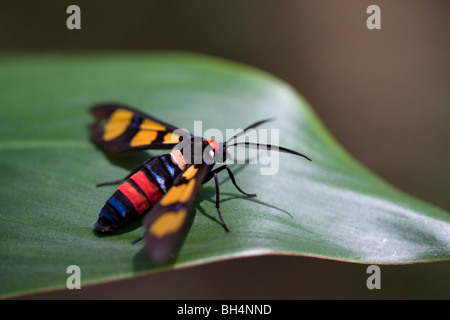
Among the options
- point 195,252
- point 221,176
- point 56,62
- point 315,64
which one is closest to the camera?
point 195,252

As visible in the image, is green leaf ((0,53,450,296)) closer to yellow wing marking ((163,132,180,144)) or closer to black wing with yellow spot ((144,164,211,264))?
black wing with yellow spot ((144,164,211,264))

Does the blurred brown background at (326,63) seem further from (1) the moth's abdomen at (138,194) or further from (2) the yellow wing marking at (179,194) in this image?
(2) the yellow wing marking at (179,194)

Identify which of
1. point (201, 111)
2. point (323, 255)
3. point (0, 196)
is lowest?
Result: point (323, 255)

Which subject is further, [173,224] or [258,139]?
[258,139]

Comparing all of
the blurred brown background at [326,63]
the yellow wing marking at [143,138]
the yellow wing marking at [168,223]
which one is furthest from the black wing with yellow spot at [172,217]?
the blurred brown background at [326,63]

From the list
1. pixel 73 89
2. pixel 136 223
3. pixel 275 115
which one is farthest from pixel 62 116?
pixel 275 115

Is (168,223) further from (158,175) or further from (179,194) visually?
(158,175)

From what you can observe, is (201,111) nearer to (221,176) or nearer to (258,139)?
(258,139)

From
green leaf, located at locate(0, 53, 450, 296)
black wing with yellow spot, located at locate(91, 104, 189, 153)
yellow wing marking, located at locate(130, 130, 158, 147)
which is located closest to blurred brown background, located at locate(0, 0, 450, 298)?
green leaf, located at locate(0, 53, 450, 296)

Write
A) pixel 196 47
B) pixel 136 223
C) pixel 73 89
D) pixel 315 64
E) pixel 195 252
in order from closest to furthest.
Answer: pixel 195 252
pixel 136 223
pixel 73 89
pixel 315 64
pixel 196 47

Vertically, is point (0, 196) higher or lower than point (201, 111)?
lower
